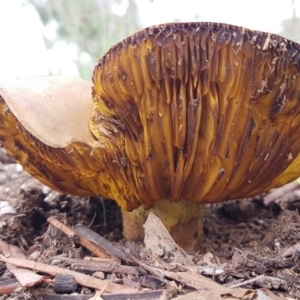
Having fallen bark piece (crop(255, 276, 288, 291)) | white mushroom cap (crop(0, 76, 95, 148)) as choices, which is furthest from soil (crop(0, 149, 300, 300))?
white mushroom cap (crop(0, 76, 95, 148))

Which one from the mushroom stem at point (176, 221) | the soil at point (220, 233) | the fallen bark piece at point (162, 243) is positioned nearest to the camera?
the soil at point (220, 233)

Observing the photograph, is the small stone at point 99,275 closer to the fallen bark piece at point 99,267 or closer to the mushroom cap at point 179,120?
the fallen bark piece at point 99,267

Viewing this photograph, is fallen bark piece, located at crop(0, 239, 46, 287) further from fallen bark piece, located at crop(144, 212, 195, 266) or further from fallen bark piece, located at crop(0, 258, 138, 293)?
fallen bark piece, located at crop(144, 212, 195, 266)

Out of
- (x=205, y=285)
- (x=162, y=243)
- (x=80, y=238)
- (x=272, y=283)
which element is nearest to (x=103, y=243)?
(x=80, y=238)

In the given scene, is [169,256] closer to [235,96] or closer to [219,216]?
[235,96]

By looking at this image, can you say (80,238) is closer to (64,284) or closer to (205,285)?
(64,284)

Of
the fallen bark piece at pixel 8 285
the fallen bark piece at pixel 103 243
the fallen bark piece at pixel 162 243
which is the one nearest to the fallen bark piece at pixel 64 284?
the fallen bark piece at pixel 8 285

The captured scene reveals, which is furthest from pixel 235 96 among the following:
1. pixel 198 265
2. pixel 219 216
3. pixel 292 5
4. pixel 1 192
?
pixel 292 5
